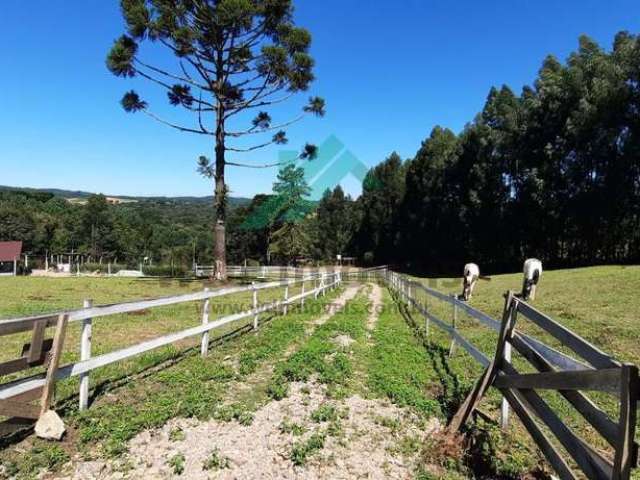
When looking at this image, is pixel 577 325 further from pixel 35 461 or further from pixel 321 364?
pixel 35 461

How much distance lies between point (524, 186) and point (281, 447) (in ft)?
112

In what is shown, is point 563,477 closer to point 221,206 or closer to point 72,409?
point 72,409

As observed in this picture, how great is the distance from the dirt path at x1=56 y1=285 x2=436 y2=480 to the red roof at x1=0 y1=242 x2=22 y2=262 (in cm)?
6554

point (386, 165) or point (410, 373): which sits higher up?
point (386, 165)

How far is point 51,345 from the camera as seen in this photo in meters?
4.22

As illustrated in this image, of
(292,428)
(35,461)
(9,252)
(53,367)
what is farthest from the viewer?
(9,252)

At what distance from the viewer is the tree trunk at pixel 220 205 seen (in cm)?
2222

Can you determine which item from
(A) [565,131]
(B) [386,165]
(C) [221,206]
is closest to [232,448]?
(C) [221,206]

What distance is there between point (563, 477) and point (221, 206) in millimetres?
20610

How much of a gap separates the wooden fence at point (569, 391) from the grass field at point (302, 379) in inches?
23.8

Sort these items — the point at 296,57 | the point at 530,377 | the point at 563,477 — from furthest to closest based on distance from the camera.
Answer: the point at 296,57
the point at 530,377
the point at 563,477

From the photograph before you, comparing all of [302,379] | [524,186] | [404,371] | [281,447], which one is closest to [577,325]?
[404,371]

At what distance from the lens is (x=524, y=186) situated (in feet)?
111

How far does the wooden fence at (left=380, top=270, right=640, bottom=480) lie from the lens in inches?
88.8
